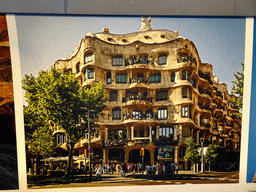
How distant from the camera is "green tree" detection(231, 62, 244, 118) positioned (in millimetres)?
8906

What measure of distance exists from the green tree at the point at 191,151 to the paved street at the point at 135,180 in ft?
1.70

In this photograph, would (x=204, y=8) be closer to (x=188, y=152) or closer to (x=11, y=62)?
(x=188, y=152)

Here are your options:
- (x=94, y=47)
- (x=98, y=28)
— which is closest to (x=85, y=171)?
(x=94, y=47)

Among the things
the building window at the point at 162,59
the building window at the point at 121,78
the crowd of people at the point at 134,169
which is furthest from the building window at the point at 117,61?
the crowd of people at the point at 134,169

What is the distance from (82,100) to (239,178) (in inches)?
234

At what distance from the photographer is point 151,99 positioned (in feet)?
29.8

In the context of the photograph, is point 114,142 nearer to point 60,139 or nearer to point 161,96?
point 60,139

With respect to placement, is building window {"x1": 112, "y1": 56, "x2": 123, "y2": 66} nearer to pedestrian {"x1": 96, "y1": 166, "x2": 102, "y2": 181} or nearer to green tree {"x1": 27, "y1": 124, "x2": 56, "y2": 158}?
green tree {"x1": 27, "y1": 124, "x2": 56, "y2": 158}

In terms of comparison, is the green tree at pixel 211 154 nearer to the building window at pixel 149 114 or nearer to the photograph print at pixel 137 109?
the photograph print at pixel 137 109

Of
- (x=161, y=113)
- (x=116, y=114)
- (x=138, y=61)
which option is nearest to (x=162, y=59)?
(x=138, y=61)

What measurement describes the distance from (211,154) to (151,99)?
115 inches

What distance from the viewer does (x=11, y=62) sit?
830cm

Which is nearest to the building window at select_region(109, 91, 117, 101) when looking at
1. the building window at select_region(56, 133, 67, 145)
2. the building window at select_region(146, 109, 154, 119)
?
the building window at select_region(146, 109, 154, 119)

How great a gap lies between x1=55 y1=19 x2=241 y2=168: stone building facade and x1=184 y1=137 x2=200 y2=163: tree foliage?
0.14m
